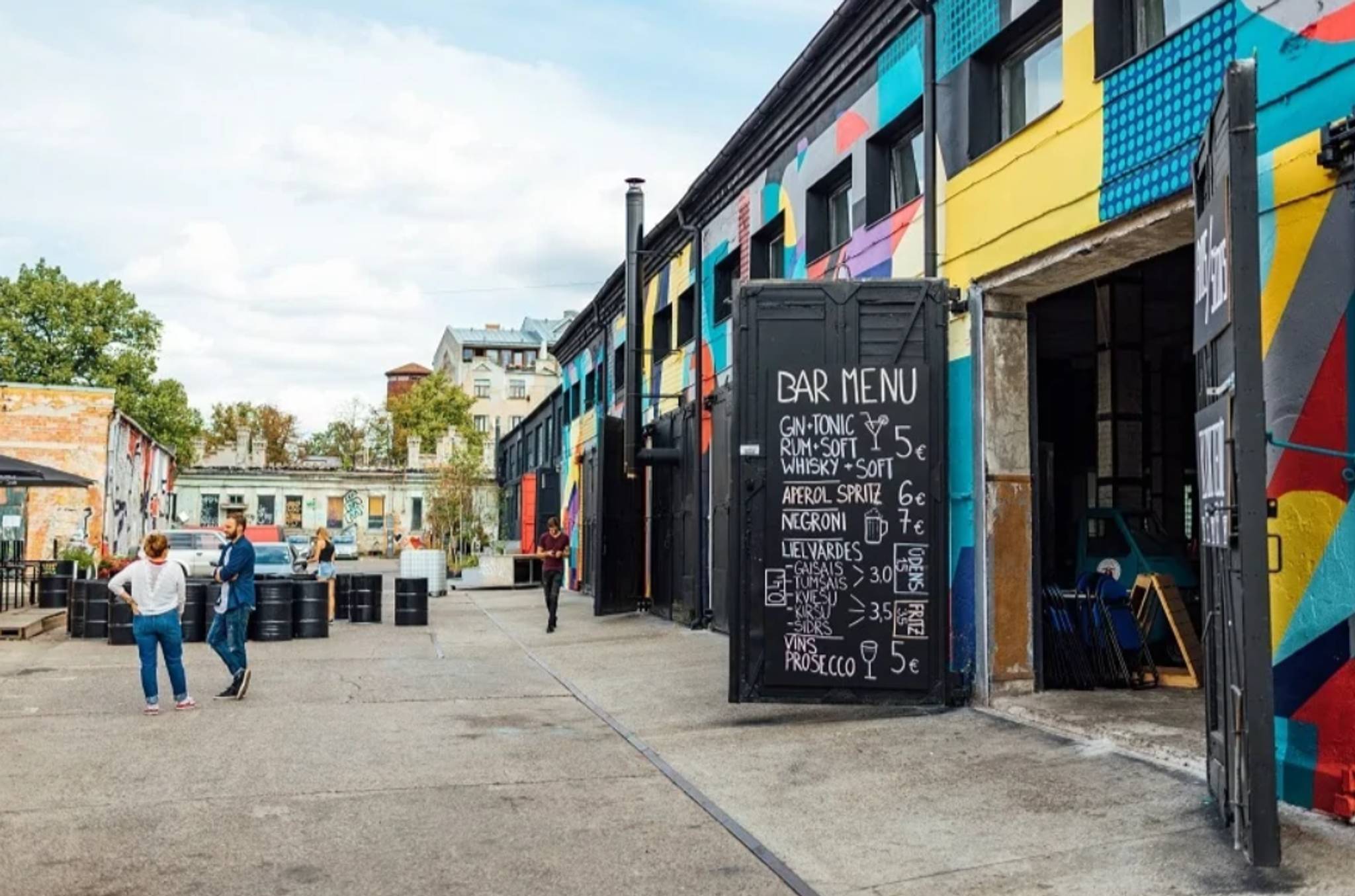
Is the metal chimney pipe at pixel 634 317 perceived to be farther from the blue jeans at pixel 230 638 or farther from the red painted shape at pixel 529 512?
the red painted shape at pixel 529 512

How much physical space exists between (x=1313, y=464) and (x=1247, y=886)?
2132mm

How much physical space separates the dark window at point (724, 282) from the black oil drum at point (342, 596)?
789 cm

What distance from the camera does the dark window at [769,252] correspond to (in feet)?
52.9

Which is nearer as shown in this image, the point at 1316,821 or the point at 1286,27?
the point at 1316,821

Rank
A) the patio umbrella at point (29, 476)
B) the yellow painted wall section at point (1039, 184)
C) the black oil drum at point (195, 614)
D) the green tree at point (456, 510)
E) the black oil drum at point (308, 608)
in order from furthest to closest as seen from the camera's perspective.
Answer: the green tree at point (456, 510) → the patio umbrella at point (29, 476) → the black oil drum at point (308, 608) → the black oil drum at point (195, 614) → the yellow painted wall section at point (1039, 184)

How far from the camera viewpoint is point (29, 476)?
20938mm

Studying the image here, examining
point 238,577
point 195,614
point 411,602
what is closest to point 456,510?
point 411,602

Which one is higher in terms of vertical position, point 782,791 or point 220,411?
point 220,411

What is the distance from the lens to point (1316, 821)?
5.80 meters

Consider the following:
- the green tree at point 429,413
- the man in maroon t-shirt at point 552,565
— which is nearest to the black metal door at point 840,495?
the man in maroon t-shirt at point 552,565

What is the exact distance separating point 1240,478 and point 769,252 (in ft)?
38.9

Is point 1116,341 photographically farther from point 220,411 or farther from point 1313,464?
point 220,411

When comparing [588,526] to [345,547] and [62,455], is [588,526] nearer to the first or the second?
[62,455]

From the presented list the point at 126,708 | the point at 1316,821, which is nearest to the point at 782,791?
the point at 1316,821
